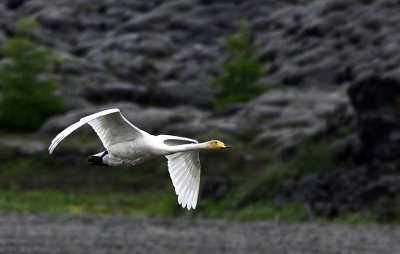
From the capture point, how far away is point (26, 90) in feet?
237

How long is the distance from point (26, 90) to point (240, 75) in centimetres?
1533

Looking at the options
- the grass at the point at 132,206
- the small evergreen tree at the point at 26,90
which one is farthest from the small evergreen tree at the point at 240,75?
the grass at the point at 132,206

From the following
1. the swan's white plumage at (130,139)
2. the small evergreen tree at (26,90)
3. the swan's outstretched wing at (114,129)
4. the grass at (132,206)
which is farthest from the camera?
the small evergreen tree at (26,90)

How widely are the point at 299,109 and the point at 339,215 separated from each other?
1951 cm

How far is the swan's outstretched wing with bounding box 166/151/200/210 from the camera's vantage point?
1889cm

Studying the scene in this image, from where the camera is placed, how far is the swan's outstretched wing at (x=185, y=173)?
62.0 ft

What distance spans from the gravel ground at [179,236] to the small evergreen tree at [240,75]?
28.1 metres

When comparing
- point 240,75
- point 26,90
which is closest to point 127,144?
point 26,90

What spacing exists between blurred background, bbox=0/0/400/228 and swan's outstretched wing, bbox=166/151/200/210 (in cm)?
3047

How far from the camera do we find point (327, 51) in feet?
285

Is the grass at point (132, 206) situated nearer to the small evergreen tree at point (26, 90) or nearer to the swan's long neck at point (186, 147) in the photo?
the small evergreen tree at point (26, 90)

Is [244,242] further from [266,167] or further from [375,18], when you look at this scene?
[375,18]

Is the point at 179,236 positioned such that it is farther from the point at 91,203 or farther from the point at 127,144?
the point at 127,144

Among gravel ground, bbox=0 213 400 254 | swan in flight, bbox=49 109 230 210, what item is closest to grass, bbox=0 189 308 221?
gravel ground, bbox=0 213 400 254
